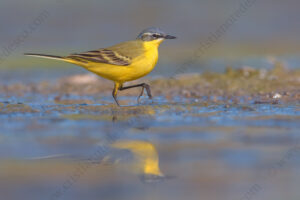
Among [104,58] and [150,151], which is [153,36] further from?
[150,151]

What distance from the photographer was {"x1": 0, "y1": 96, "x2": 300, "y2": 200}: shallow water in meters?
5.14

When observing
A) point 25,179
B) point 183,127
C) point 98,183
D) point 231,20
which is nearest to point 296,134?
point 183,127

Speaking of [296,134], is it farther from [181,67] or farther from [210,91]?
[181,67]

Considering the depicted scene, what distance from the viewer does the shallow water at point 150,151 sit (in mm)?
5145

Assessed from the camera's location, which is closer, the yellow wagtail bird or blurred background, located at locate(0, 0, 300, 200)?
blurred background, located at locate(0, 0, 300, 200)

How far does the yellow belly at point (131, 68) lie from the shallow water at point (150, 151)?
67 centimetres

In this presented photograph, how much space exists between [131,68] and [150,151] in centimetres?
361

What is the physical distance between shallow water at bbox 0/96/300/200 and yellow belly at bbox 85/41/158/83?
670 millimetres

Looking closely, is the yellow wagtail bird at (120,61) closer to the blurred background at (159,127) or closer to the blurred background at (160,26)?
Result: the blurred background at (159,127)

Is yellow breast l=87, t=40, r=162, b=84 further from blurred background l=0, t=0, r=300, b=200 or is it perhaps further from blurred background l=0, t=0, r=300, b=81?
blurred background l=0, t=0, r=300, b=81

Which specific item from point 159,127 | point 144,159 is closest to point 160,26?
point 159,127

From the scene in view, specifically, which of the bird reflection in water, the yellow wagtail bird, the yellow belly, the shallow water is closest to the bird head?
the yellow wagtail bird

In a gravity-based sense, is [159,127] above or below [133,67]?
below

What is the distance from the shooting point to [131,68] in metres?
9.89
